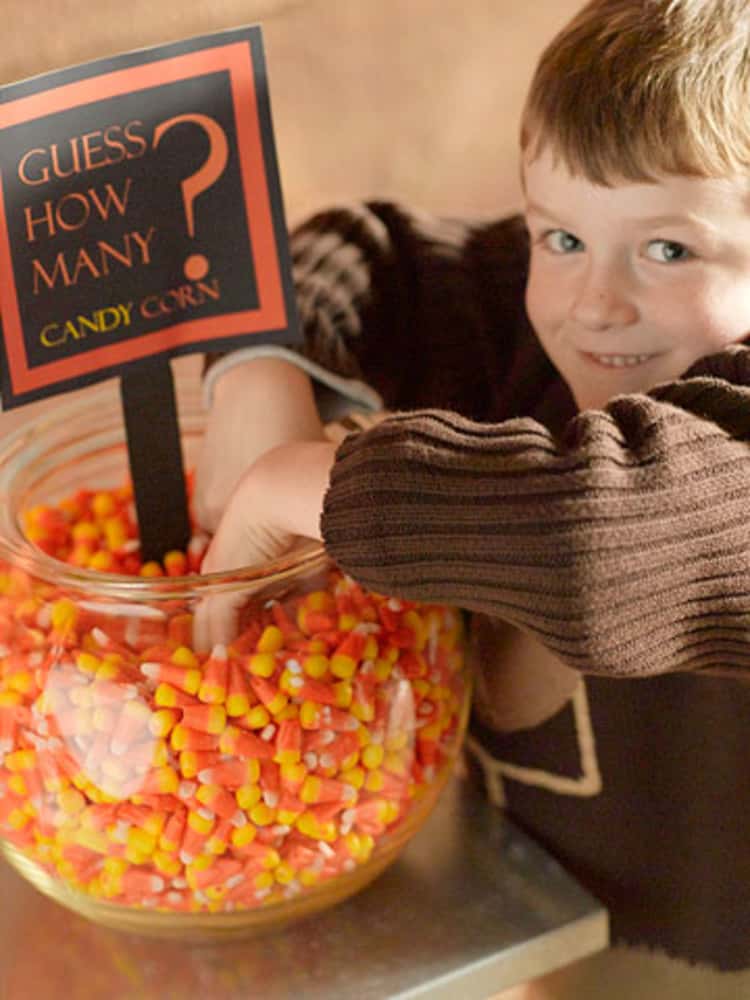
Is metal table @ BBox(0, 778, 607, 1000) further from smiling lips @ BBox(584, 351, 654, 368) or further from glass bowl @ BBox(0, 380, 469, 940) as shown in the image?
smiling lips @ BBox(584, 351, 654, 368)

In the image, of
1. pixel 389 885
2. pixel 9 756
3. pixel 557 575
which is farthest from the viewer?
pixel 389 885

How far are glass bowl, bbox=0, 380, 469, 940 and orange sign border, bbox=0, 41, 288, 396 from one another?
9 cm

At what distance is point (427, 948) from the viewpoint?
0.69 meters

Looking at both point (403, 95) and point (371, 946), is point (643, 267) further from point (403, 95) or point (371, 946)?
point (371, 946)

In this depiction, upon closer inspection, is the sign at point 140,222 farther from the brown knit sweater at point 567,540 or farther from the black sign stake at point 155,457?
the brown knit sweater at point 567,540

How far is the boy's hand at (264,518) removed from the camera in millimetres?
594

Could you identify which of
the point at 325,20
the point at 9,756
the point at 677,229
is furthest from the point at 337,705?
the point at 325,20

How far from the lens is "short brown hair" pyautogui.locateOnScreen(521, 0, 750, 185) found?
615mm

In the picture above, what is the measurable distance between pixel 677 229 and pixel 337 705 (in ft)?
0.93

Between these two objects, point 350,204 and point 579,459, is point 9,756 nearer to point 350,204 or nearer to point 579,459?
point 579,459

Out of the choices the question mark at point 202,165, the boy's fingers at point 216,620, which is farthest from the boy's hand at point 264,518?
the question mark at point 202,165

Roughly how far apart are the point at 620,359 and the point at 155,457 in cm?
25

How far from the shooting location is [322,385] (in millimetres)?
792

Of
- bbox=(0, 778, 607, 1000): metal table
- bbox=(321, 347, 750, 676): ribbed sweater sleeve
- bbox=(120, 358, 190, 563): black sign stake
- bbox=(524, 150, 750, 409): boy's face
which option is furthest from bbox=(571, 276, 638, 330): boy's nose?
bbox=(0, 778, 607, 1000): metal table
